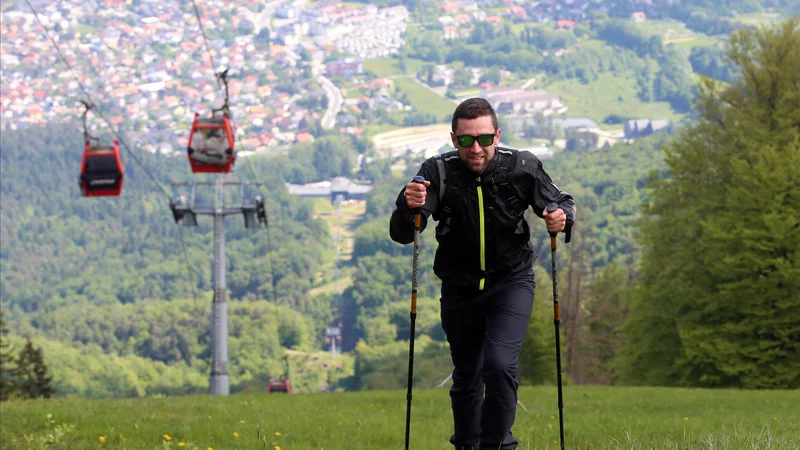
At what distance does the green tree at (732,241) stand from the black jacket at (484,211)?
25.4 metres

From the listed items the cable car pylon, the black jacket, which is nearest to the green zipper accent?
the black jacket

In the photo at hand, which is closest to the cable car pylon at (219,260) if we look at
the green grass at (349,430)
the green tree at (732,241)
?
the green tree at (732,241)

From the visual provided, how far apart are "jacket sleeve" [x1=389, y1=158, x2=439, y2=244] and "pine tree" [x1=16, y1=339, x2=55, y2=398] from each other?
44979 mm

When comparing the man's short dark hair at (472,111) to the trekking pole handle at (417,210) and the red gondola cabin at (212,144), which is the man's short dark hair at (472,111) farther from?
the red gondola cabin at (212,144)

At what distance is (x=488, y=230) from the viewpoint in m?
7.28

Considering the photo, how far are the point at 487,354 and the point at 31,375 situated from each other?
50337mm

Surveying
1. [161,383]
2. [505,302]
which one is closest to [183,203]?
[505,302]

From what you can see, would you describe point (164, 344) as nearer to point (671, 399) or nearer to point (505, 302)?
point (671, 399)

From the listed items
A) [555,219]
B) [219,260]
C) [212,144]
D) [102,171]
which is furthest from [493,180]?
[219,260]

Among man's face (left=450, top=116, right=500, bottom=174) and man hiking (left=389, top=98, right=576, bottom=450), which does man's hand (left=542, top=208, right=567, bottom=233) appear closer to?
man hiking (left=389, top=98, right=576, bottom=450)

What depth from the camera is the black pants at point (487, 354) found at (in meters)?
7.19

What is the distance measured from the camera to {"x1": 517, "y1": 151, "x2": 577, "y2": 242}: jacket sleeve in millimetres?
7285

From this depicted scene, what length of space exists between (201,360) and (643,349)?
366 feet

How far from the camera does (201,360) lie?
144875 millimetres
